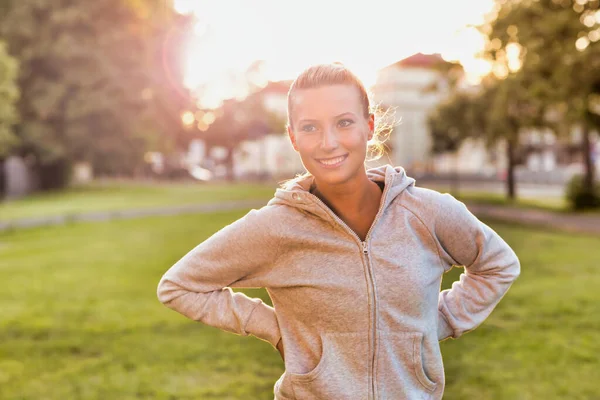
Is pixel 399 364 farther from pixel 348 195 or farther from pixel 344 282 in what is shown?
pixel 348 195

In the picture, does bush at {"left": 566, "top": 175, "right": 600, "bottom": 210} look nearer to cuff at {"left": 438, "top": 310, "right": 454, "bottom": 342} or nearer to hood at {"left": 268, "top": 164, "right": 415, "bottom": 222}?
cuff at {"left": 438, "top": 310, "right": 454, "bottom": 342}

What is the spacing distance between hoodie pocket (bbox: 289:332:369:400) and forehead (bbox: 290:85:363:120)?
2.40ft

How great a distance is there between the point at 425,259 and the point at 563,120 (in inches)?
740

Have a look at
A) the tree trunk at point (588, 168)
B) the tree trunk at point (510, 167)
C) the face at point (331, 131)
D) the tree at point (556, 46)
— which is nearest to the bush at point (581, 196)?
the tree trunk at point (588, 168)

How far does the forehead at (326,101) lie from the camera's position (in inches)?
93.1

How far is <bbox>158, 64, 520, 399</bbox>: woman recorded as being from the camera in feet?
7.77

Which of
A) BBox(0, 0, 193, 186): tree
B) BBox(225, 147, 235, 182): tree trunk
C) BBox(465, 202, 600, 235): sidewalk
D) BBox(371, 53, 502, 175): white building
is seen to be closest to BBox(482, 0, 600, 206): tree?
BBox(465, 202, 600, 235): sidewalk

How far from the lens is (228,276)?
98.5 inches

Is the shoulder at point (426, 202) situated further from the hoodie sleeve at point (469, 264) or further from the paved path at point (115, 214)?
the paved path at point (115, 214)

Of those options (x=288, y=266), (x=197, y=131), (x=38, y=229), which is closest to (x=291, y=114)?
(x=288, y=266)

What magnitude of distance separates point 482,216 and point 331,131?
20320 millimetres

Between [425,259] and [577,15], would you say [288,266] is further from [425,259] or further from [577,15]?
[577,15]

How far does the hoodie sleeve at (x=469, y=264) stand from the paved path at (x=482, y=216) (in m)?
16.0

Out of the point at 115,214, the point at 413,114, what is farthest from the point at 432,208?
the point at 413,114
